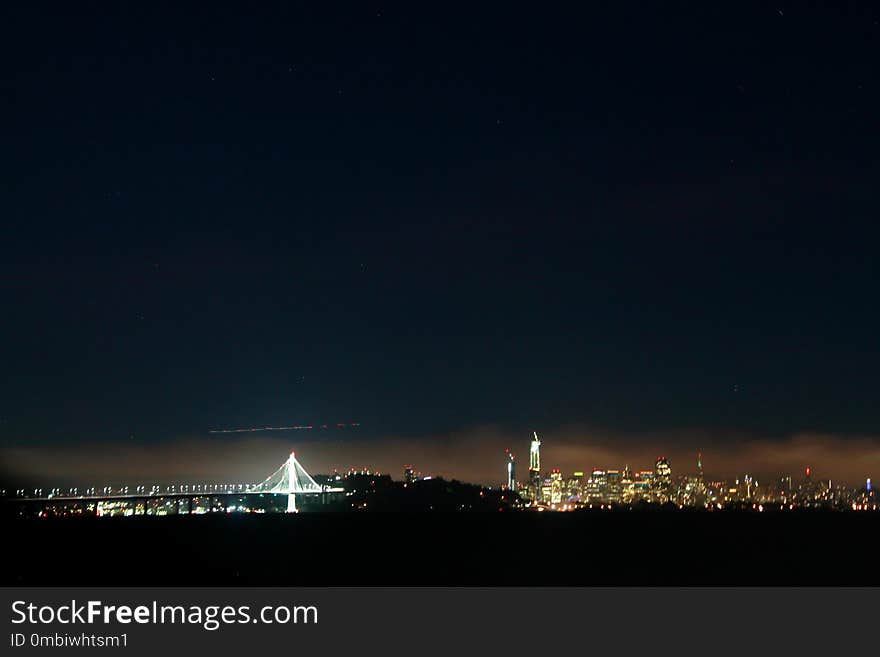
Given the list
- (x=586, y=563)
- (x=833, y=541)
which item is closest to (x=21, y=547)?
(x=586, y=563)
